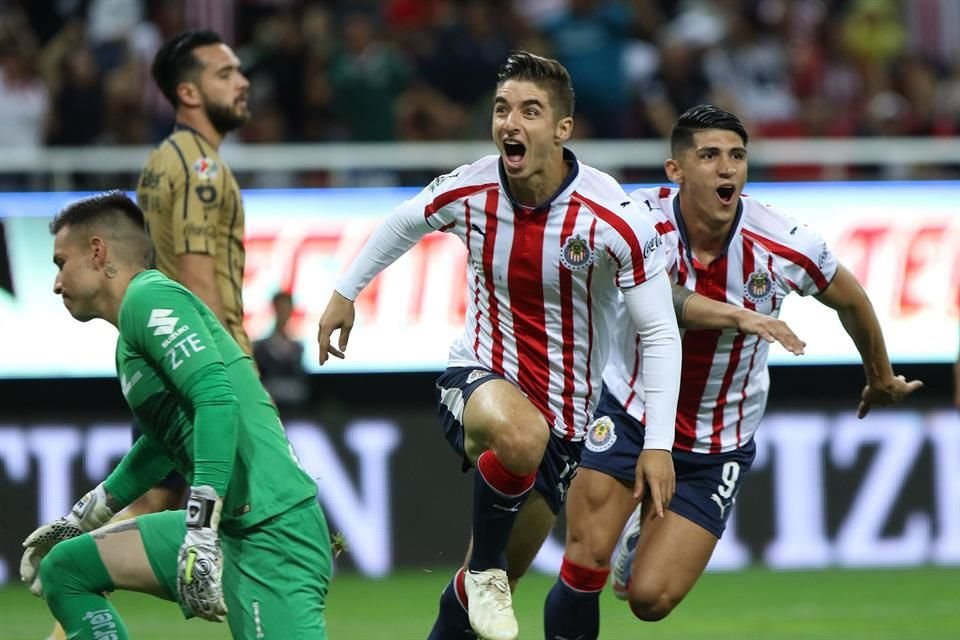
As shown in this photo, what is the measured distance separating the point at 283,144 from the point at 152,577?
8314mm

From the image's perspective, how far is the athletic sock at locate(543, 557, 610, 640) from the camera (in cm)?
670

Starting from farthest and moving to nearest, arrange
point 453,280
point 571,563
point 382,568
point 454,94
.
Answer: point 454,94
point 453,280
point 382,568
point 571,563

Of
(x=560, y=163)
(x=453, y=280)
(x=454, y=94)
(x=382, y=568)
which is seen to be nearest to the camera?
(x=560, y=163)

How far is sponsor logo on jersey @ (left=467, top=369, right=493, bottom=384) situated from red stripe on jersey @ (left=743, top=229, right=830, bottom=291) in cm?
132

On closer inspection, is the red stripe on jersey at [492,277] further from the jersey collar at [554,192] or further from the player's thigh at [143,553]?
the player's thigh at [143,553]

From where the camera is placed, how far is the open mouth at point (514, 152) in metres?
6.11

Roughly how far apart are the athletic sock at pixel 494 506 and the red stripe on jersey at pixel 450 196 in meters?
0.94

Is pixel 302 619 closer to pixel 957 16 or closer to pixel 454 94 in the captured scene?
pixel 454 94

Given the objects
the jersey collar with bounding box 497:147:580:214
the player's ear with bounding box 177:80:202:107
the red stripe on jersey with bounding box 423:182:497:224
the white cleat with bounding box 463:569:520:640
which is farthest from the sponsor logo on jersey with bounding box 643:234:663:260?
the player's ear with bounding box 177:80:202:107

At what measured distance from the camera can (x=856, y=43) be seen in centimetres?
1505

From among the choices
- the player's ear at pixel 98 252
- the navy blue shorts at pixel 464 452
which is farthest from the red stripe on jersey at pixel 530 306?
the player's ear at pixel 98 252

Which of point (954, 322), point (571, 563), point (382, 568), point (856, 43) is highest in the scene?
point (856, 43)

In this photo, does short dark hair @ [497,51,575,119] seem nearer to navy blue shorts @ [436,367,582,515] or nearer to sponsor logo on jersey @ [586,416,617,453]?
navy blue shorts @ [436,367,582,515]

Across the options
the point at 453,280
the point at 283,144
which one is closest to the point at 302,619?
the point at 453,280
